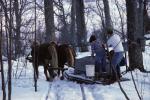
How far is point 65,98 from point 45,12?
11325 millimetres

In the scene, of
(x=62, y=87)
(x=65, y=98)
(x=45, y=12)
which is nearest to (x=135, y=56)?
(x=62, y=87)

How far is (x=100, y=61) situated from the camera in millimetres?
15398

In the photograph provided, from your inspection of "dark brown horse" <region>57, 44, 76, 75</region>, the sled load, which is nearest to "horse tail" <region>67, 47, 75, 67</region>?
"dark brown horse" <region>57, 44, 76, 75</region>

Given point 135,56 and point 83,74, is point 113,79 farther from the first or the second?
point 135,56

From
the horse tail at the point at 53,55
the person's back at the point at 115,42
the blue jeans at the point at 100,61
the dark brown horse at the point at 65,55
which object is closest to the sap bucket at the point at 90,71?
the blue jeans at the point at 100,61

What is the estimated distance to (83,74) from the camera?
1562cm

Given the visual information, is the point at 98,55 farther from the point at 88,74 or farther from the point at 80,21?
the point at 80,21

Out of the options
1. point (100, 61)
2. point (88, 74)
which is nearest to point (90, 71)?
point (88, 74)

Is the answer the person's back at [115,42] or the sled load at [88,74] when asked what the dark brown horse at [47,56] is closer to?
the sled load at [88,74]

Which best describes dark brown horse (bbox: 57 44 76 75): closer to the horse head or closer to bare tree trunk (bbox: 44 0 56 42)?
the horse head

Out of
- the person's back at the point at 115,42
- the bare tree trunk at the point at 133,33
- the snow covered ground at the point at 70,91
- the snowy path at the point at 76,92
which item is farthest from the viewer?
the bare tree trunk at the point at 133,33

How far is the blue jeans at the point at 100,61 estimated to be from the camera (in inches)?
605

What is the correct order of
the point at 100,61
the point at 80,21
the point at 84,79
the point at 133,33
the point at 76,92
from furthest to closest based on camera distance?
the point at 80,21
the point at 133,33
the point at 100,61
the point at 84,79
the point at 76,92

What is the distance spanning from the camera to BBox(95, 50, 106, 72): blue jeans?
1536 cm
